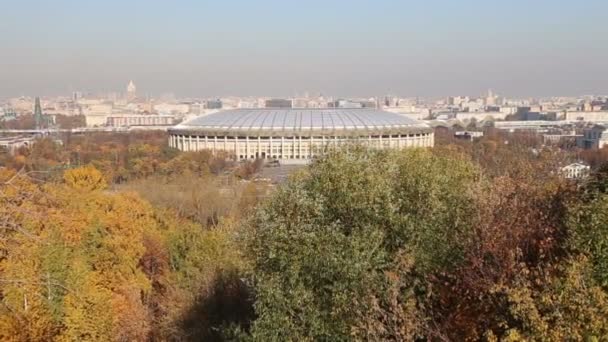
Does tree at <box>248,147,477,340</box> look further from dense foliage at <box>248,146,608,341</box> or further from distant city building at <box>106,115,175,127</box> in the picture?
distant city building at <box>106,115,175,127</box>

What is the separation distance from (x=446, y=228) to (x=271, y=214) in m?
2.76

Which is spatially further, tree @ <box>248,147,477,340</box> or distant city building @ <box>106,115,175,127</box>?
distant city building @ <box>106,115,175,127</box>

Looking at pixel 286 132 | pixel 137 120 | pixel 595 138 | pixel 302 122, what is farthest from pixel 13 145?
pixel 595 138

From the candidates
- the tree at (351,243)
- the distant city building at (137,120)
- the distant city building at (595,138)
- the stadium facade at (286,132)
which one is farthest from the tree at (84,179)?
the distant city building at (137,120)

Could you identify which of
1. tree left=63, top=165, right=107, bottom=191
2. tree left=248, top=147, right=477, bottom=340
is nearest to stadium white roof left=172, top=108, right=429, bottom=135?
tree left=63, top=165, right=107, bottom=191

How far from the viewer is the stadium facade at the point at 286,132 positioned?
52.7 meters

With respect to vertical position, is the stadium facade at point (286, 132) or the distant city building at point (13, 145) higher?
the stadium facade at point (286, 132)

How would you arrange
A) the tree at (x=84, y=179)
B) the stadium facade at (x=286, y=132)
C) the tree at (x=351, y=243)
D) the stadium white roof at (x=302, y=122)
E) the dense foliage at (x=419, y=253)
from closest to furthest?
the dense foliage at (x=419, y=253) → the tree at (x=351, y=243) → the tree at (x=84, y=179) → the stadium facade at (x=286, y=132) → the stadium white roof at (x=302, y=122)

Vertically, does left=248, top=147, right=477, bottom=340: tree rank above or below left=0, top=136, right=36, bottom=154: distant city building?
above

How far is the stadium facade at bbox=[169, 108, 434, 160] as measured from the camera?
173 ft

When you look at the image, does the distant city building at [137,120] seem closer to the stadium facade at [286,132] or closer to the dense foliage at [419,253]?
the stadium facade at [286,132]

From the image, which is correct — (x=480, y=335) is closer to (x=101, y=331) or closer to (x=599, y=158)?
(x=101, y=331)

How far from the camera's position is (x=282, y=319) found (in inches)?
297

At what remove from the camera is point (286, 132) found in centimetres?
5312
